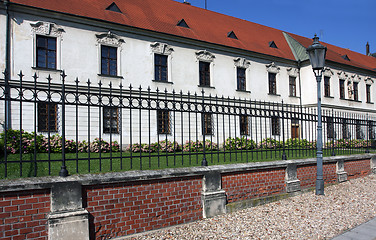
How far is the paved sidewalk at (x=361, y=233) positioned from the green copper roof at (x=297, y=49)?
21125 millimetres

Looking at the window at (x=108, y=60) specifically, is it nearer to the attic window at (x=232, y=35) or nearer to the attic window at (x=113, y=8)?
the attic window at (x=113, y=8)

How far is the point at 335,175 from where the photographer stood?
29.9 ft

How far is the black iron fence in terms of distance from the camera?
454cm

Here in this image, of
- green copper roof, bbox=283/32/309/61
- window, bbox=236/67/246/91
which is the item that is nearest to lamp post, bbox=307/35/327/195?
window, bbox=236/67/246/91

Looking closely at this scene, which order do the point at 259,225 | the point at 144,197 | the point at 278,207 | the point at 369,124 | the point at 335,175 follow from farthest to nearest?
the point at 369,124, the point at 335,175, the point at 278,207, the point at 259,225, the point at 144,197

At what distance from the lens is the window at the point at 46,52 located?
14.8m

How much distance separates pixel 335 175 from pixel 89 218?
757 cm

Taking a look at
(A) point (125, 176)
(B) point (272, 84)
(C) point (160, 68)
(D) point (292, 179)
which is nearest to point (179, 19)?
(C) point (160, 68)

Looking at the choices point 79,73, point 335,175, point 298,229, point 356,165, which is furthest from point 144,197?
point 79,73

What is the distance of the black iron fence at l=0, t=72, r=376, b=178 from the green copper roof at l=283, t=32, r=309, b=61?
12.1 m

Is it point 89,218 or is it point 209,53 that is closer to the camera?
point 89,218

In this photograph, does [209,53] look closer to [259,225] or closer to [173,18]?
[173,18]

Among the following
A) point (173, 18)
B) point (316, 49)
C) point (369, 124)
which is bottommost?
point (369, 124)

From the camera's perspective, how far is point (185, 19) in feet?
69.0
